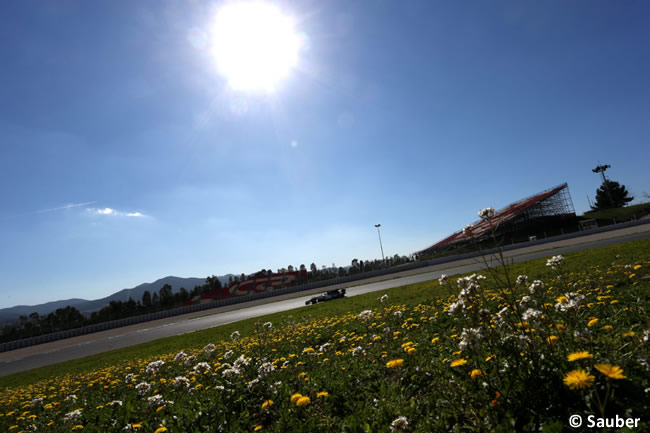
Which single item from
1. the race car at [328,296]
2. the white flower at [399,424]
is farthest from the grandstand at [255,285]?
the white flower at [399,424]

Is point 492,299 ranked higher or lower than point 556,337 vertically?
lower

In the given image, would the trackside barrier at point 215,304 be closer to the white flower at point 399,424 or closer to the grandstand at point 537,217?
the grandstand at point 537,217

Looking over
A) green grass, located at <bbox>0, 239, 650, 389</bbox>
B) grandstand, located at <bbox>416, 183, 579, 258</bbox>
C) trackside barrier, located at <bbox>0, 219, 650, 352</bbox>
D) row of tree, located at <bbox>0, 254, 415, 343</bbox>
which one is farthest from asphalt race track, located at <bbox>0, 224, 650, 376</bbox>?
grandstand, located at <bbox>416, 183, 579, 258</bbox>

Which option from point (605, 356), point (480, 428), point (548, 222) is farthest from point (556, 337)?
point (548, 222)

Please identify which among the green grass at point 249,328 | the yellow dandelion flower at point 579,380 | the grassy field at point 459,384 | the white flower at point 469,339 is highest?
the white flower at point 469,339

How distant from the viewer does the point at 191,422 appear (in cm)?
346

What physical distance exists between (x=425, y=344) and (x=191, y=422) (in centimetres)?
367

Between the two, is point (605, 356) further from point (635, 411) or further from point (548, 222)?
point (548, 222)

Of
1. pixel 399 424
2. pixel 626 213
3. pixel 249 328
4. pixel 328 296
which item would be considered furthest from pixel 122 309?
pixel 626 213
